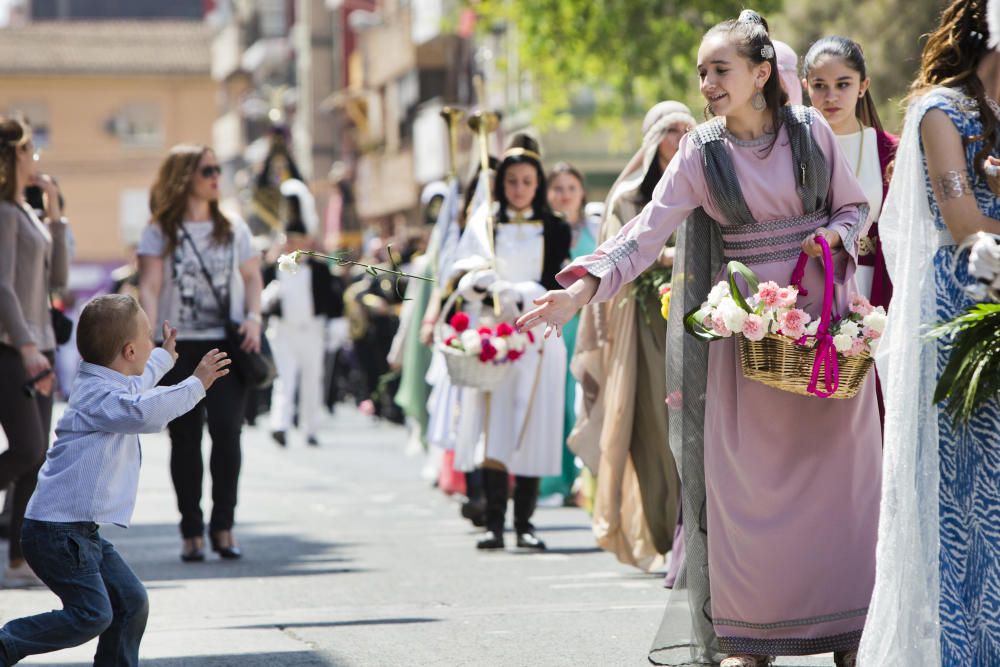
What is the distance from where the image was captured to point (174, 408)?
244 inches

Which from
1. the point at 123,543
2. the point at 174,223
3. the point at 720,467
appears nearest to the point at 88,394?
the point at 720,467

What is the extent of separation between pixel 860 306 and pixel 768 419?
44 centimetres

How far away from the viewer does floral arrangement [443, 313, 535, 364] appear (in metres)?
10.9

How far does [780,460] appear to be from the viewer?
6.39 m

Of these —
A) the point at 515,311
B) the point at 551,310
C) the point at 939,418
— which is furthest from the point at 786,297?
the point at 515,311

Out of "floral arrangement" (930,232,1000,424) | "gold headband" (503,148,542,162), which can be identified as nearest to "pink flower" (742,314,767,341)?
"floral arrangement" (930,232,1000,424)

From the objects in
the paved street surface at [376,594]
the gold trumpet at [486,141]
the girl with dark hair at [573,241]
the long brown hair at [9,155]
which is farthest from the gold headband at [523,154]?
the long brown hair at [9,155]

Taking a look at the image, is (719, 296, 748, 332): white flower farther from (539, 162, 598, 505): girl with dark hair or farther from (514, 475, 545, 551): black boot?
(539, 162, 598, 505): girl with dark hair

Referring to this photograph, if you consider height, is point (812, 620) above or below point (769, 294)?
below

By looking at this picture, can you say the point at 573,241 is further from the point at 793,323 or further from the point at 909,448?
the point at 909,448

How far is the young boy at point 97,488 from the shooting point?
6035mm

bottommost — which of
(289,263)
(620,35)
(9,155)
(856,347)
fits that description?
(856,347)

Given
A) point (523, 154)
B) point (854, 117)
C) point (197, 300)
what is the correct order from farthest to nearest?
1. point (523, 154)
2. point (197, 300)
3. point (854, 117)

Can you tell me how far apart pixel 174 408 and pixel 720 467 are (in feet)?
5.47
